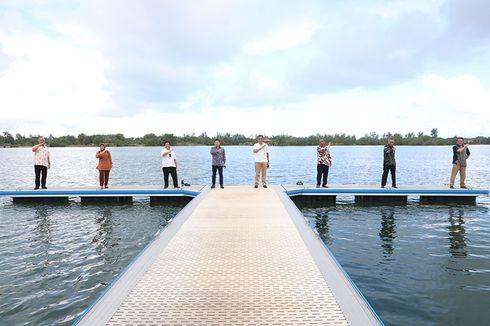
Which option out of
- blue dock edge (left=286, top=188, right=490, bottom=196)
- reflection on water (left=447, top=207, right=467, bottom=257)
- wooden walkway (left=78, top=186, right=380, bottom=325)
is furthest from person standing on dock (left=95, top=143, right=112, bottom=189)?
reflection on water (left=447, top=207, right=467, bottom=257)

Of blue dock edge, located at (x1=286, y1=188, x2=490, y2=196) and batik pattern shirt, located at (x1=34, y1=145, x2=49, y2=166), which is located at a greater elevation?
batik pattern shirt, located at (x1=34, y1=145, x2=49, y2=166)

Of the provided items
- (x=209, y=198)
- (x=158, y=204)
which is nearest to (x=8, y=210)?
(x=158, y=204)

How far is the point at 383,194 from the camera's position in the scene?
494 inches

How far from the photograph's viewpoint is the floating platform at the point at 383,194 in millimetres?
12398

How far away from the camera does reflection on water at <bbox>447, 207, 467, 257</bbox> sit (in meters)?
7.24

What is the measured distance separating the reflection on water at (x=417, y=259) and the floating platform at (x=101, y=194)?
4.82 meters

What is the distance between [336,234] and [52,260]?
640 centimetres

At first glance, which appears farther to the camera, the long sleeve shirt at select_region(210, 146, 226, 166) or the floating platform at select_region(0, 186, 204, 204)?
the floating platform at select_region(0, 186, 204, 204)

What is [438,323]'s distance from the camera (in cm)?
→ 443

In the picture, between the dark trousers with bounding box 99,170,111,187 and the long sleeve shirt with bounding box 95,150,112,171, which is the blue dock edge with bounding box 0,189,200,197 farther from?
the long sleeve shirt with bounding box 95,150,112,171

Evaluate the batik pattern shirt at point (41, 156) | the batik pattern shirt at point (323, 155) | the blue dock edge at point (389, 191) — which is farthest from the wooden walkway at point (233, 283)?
the batik pattern shirt at point (41, 156)

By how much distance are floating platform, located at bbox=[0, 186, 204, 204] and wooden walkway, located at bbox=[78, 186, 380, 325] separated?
619 cm

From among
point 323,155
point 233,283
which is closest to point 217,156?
point 323,155

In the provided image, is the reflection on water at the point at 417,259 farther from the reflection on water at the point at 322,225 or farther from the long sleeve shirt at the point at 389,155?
the long sleeve shirt at the point at 389,155
